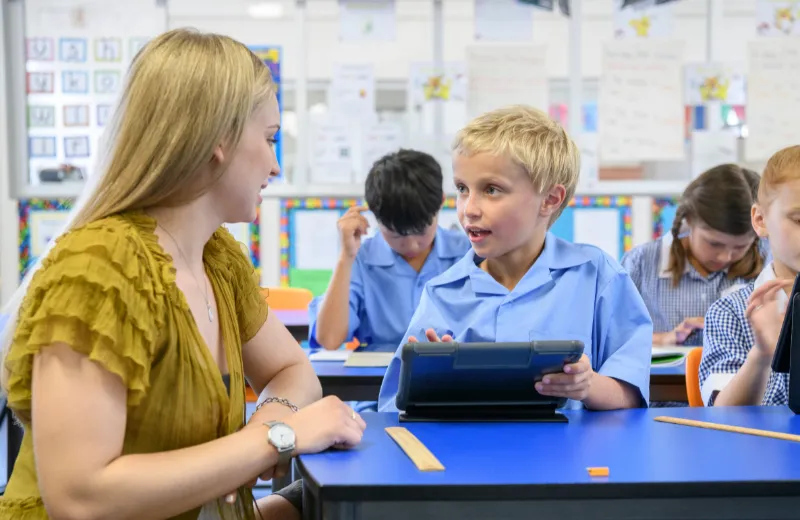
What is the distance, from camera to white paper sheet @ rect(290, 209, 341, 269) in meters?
4.89

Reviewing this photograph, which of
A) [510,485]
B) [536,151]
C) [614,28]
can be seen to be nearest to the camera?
[510,485]

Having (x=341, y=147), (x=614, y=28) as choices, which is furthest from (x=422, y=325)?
(x=614, y=28)

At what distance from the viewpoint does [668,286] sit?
3.01 m

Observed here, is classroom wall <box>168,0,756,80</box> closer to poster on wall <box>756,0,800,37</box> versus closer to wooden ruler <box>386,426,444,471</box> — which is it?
poster on wall <box>756,0,800,37</box>

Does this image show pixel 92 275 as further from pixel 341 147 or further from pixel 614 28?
pixel 614 28

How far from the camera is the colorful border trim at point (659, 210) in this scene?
16.0ft

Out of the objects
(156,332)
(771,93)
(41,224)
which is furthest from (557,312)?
(41,224)

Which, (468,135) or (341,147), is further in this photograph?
(341,147)

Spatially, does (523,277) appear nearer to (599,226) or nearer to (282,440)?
(282,440)

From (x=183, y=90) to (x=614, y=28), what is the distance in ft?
13.4

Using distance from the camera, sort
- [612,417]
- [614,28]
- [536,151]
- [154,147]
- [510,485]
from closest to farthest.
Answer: [510,485], [154,147], [612,417], [536,151], [614,28]

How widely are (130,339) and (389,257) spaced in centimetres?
196

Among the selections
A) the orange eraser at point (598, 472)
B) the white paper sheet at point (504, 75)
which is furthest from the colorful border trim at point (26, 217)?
the orange eraser at point (598, 472)

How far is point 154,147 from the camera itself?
3.80 ft
